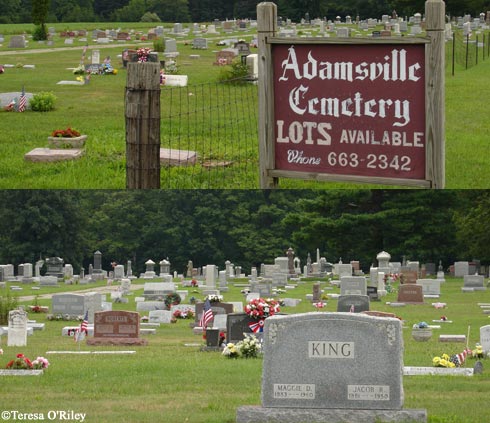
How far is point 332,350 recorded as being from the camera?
38.2 feet

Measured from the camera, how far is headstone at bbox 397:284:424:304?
33347 millimetres

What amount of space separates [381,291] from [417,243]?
18.8 meters

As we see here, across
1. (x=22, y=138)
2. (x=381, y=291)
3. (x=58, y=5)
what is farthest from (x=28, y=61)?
(x=58, y=5)

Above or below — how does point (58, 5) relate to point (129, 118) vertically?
above

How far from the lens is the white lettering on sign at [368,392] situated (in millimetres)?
11469

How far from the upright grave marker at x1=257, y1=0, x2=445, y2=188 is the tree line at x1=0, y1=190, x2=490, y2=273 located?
43417mm

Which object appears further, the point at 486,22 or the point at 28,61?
the point at 486,22

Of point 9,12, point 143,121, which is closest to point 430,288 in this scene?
point 143,121

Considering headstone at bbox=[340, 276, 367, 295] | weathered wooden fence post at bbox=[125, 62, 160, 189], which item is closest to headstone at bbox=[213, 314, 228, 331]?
weathered wooden fence post at bbox=[125, 62, 160, 189]

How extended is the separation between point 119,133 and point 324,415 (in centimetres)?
915

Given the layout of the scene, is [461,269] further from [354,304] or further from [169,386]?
[169,386]

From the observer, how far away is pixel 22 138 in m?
18.9

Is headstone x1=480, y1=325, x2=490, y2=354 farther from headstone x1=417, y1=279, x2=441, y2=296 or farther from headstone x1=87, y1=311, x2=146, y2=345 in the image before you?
headstone x1=417, y1=279, x2=441, y2=296

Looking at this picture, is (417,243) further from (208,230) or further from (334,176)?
(334,176)
